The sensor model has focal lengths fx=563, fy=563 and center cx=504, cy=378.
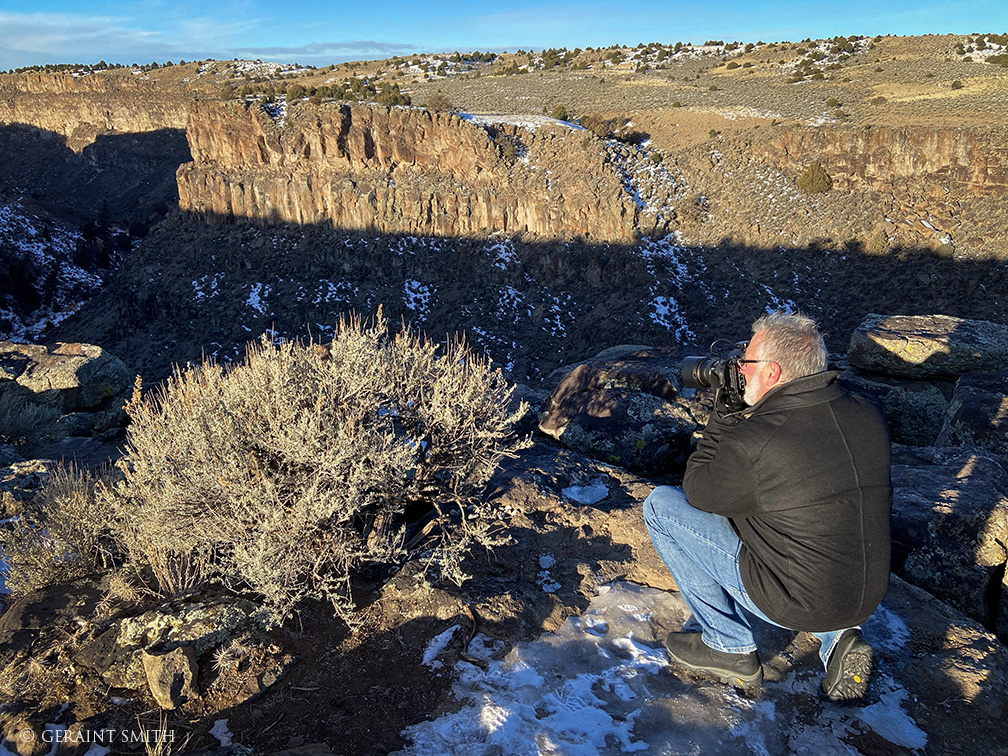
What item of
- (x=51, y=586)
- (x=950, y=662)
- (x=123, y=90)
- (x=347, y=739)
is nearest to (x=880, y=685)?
(x=950, y=662)

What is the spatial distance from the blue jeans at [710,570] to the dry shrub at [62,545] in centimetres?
319

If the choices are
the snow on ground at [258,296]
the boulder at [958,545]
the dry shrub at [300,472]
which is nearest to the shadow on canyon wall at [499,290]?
the snow on ground at [258,296]

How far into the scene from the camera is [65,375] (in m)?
10.1

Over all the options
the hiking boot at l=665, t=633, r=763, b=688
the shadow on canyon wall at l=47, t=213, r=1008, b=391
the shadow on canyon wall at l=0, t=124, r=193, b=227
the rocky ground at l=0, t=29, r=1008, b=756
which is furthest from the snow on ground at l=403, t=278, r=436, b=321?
the shadow on canyon wall at l=0, t=124, r=193, b=227

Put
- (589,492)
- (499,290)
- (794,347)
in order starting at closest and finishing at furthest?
(794,347), (589,492), (499,290)

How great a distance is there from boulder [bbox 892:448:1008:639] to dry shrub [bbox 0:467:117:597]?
4.88m

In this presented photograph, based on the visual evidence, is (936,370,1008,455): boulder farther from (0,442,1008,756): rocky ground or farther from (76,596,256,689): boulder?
(76,596,256,689): boulder

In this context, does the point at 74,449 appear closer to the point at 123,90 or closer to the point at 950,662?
the point at 950,662

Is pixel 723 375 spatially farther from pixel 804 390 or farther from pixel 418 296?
pixel 418 296

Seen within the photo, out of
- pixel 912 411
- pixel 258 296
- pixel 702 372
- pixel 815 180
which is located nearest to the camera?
pixel 702 372

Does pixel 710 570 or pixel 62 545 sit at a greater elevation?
pixel 710 570

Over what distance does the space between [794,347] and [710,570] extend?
1120 mm

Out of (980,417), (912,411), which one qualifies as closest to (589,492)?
(980,417)

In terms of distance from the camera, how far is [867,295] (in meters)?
20.6
